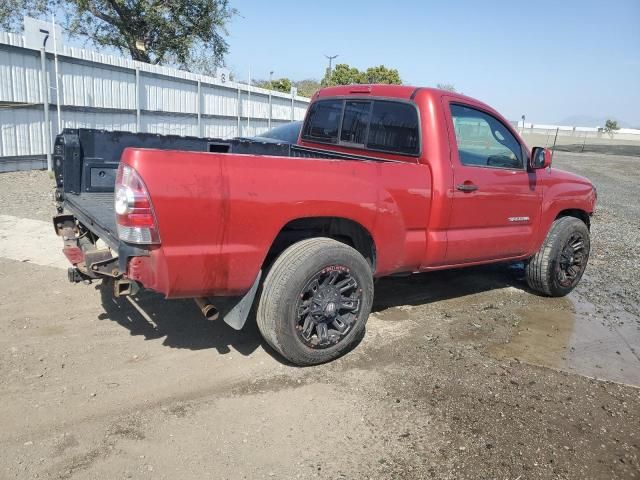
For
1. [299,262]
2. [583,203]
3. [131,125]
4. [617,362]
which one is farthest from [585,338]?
[131,125]

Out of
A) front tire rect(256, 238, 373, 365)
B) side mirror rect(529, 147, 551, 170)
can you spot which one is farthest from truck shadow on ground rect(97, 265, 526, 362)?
side mirror rect(529, 147, 551, 170)

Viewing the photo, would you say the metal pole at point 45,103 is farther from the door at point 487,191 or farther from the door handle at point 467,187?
the door handle at point 467,187

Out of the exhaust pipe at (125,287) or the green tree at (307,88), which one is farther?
the green tree at (307,88)

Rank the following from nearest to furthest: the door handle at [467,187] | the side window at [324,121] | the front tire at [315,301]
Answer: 1. the front tire at [315,301]
2. the door handle at [467,187]
3. the side window at [324,121]

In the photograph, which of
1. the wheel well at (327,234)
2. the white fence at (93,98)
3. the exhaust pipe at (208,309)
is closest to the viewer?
the exhaust pipe at (208,309)

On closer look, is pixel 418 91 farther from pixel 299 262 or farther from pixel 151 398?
pixel 151 398

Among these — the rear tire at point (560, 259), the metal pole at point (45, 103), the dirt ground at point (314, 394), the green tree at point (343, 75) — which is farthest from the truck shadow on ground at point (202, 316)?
the green tree at point (343, 75)

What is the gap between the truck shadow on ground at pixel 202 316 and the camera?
4174 millimetres

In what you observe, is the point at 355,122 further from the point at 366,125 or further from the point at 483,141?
the point at 483,141

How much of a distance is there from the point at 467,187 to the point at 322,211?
57.4 inches

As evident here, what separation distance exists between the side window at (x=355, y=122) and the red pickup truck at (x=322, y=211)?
0.01 meters

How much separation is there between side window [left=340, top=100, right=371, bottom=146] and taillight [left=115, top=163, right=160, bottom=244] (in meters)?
2.45

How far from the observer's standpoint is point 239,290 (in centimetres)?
335

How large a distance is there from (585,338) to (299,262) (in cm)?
287
